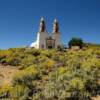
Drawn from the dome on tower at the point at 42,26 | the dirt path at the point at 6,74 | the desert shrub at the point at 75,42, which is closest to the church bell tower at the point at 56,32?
the dome on tower at the point at 42,26

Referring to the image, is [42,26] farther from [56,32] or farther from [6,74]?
[6,74]

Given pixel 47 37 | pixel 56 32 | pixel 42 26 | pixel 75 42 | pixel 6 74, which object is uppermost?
pixel 42 26

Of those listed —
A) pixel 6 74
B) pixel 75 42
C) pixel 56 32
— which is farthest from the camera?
pixel 56 32

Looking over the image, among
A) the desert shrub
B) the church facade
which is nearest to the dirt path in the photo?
the desert shrub

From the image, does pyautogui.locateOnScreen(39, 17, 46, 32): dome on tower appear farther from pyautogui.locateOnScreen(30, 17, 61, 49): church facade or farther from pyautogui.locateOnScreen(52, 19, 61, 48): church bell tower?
pyautogui.locateOnScreen(52, 19, 61, 48): church bell tower

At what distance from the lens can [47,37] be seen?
237 feet

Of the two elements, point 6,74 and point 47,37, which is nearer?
point 6,74

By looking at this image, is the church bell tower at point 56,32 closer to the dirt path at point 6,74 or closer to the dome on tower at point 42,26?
the dome on tower at point 42,26

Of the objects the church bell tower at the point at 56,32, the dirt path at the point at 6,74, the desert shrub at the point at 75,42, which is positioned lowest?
the dirt path at the point at 6,74

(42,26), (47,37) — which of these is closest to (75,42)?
(47,37)

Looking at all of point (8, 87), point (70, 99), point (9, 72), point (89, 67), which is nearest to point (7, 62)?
point (9, 72)

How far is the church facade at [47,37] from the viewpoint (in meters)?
70.6

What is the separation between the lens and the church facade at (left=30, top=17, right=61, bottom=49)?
7056 centimetres

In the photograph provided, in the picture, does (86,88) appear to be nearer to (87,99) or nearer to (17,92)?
(87,99)
